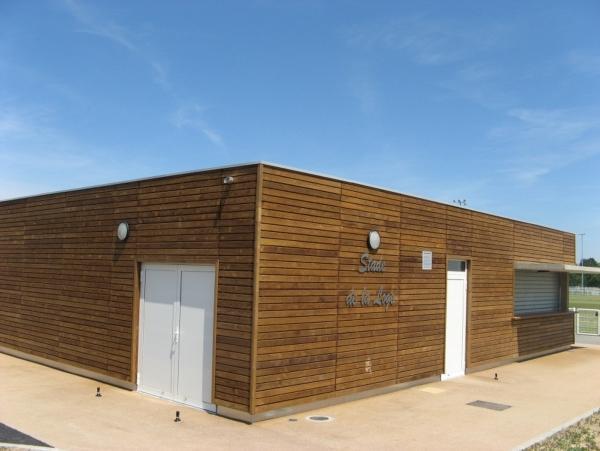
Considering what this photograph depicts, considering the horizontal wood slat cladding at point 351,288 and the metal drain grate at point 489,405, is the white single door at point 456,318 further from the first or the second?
the metal drain grate at point 489,405

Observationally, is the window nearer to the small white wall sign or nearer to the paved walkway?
the small white wall sign

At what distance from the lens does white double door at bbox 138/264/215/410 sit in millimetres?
9211

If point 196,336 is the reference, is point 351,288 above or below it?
above

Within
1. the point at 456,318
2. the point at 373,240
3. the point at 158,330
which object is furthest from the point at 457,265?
the point at 158,330

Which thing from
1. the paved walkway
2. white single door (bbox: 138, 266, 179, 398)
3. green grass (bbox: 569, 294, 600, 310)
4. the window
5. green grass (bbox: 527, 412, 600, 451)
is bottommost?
green grass (bbox: 569, 294, 600, 310)

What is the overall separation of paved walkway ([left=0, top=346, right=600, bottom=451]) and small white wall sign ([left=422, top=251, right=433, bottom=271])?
8.06 feet

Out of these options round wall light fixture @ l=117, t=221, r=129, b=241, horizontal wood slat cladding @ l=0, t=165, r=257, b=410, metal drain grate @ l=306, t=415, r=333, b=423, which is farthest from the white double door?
metal drain grate @ l=306, t=415, r=333, b=423

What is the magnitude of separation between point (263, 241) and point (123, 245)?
146 inches

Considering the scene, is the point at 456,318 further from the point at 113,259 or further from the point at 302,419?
the point at 113,259

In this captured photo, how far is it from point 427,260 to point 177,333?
5471 millimetres

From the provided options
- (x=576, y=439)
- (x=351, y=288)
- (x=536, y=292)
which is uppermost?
(x=351, y=288)

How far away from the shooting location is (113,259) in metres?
11.1

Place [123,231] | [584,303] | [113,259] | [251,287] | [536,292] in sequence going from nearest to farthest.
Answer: [251,287] → [123,231] → [113,259] → [536,292] → [584,303]

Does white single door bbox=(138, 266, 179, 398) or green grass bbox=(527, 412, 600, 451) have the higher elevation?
white single door bbox=(138, 266, 179, 398)
